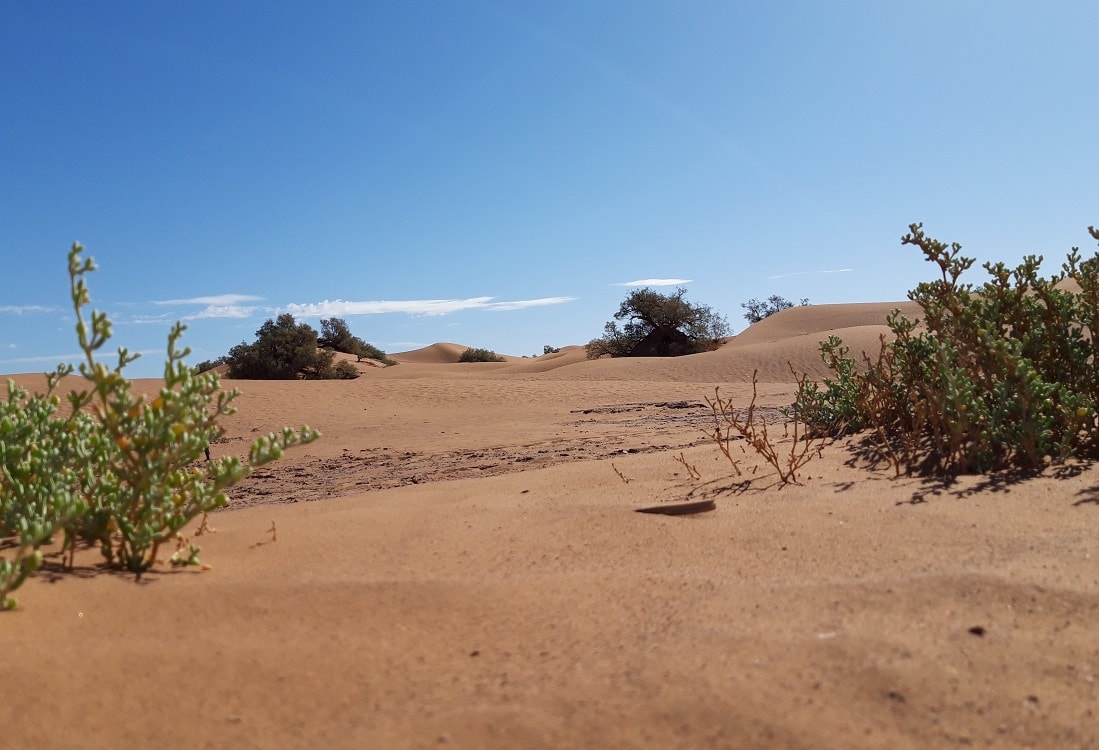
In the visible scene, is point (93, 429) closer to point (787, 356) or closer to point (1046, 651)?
point (1046, 651)

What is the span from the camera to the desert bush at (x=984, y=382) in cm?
389

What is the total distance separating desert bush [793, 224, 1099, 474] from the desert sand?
0.93 feet

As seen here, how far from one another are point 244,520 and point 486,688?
8.12 ft

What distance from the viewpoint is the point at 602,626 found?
2.20 m

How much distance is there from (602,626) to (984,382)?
3095mm

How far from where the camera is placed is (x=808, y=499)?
3.54 meters

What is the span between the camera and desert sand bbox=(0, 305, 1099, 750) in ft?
5.35

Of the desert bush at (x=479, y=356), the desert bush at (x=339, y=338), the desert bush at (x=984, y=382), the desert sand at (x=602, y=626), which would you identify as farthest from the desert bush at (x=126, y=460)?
the desert bush at (x=479, y=356)

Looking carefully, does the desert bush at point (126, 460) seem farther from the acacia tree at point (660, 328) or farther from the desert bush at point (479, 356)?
the desert bush at point (479, 356)

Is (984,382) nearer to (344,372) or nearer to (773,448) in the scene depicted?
(773,448)

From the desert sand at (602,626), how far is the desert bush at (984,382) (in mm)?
284

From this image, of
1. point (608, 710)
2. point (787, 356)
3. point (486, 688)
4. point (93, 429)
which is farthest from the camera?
point (787, 356)

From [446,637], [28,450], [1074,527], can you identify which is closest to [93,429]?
[28,450]

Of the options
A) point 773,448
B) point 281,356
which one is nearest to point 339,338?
point 281,356
